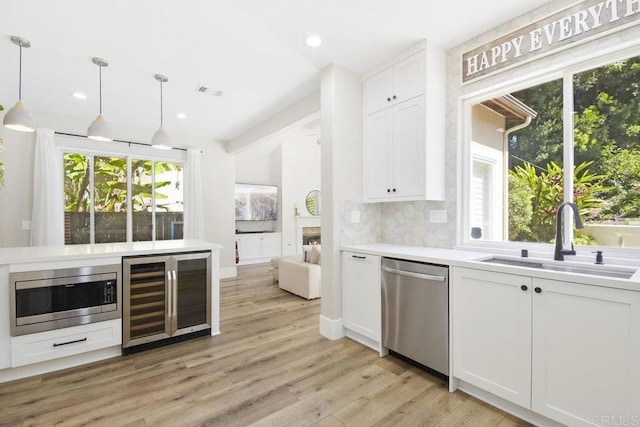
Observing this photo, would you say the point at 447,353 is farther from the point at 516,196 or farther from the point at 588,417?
the point at 516,196

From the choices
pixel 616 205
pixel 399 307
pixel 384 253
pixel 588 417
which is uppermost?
pixel 616 205

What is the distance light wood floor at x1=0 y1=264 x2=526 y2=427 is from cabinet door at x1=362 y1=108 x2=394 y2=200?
1554mm

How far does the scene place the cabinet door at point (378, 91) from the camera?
288cm

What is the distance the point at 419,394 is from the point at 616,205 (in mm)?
1874

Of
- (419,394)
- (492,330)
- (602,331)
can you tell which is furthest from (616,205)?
(419,394)

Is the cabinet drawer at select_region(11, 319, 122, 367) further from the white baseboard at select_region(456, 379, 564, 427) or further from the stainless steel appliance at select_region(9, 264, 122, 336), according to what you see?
the white baseboard at select_region(456, 379, 564, 427)

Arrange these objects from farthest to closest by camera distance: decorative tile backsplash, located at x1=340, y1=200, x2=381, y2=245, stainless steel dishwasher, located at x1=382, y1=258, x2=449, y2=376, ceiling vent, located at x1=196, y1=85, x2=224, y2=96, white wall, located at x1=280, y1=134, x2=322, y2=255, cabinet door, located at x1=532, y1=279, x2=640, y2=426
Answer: white wall, located at x1=280, y1=134, x2=322, y2=255 → ceiling vent, located at x1=196, y1=85, x2=224, y2=96 → decorative tile backsplash, located at x1=340, y1=200, x2=381, y2=245 → stainless steel dishwasher, located at x1=382, y1=258, x2=449, y2=376 → cabinet door, located at x1=532, y1=279, x2=640, y2=426

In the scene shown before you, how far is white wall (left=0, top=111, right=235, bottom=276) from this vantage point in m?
4.02

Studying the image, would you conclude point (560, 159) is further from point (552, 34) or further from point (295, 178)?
point (295, 178)

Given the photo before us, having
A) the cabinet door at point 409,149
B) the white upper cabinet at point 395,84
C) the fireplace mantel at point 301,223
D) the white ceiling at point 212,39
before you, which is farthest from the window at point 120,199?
the cabinet door at point 409,149

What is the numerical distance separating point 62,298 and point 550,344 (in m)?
3.45

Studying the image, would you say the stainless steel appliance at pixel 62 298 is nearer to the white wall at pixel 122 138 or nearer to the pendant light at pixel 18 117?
the pendant light at pixel 18 117

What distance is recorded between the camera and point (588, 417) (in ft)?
4.90

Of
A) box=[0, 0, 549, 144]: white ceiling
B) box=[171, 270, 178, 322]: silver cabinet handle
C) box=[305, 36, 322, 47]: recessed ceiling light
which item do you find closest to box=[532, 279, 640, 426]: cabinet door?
box=[0, 0, 549, 144]: white ceiling
